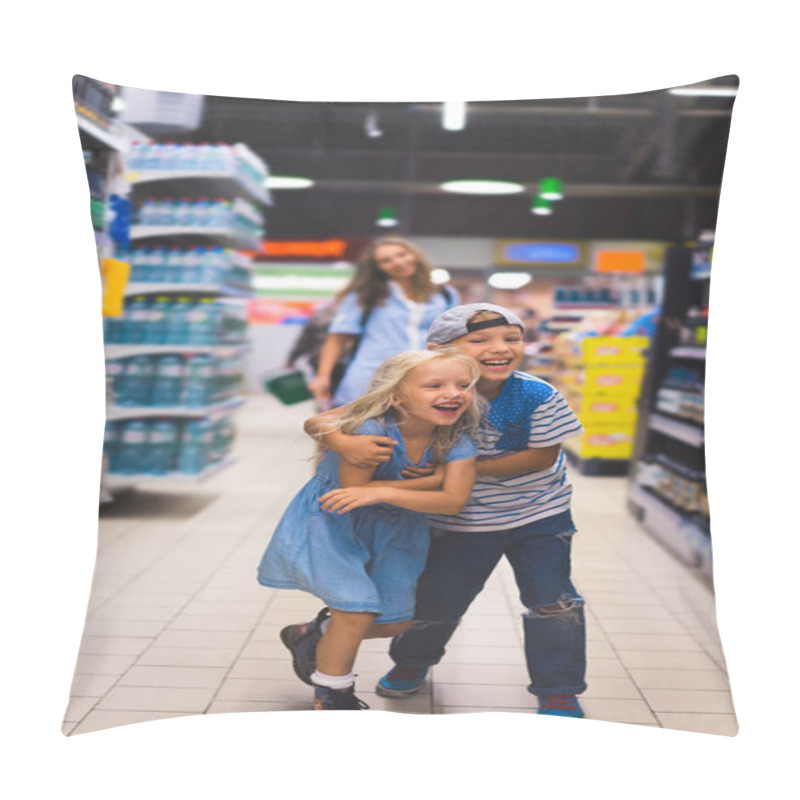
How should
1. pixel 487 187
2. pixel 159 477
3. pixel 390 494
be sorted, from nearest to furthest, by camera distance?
pixel 390 494 < pixel 487 187 < pixel 159 477

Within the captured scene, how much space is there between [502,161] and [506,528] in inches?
33.1

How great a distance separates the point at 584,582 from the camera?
223cm

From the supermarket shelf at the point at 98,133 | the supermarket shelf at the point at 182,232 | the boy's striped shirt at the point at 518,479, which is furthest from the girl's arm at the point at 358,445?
the supermarket shelf at the point at 98,133

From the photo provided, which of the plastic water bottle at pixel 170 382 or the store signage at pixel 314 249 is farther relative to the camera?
the plastic water bottle at pixel 170 382

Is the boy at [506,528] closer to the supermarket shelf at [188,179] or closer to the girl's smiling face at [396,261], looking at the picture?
the girl's smiling face at [396,261]

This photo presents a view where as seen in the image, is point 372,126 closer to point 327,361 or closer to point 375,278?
point 375,278

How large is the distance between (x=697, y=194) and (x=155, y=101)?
1.27 meters

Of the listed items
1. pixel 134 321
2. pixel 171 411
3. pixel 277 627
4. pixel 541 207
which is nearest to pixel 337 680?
pixel 277 627

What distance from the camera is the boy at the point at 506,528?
2.15 m

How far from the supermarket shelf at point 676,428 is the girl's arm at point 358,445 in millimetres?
667

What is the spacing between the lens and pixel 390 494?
2129 millimetres

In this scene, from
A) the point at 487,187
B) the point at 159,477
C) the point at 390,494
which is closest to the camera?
the point at 390,494

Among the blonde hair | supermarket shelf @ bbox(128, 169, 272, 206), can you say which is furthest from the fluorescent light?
supermarket shelf @ bbox(128, 169, 272, 206)

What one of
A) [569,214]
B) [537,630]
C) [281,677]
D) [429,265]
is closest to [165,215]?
[429,265]
